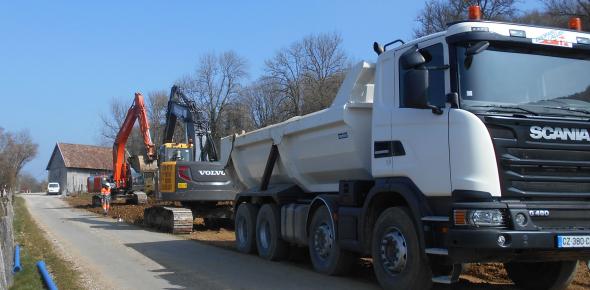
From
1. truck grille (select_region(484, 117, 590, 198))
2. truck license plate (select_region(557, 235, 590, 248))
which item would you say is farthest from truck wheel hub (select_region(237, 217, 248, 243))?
truck license plate (select_region(557, 235, 590, 248))

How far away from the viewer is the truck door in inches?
274

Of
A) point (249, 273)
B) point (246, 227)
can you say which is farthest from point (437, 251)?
point (246, 227)

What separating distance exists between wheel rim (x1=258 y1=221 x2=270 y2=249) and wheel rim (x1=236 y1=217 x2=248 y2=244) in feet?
2.67

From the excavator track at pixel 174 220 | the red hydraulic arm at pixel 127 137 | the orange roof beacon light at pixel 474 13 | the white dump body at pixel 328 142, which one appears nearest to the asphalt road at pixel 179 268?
the excavator track at pixel 174 220

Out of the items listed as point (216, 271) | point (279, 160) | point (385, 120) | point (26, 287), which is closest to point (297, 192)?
point (279, 160)

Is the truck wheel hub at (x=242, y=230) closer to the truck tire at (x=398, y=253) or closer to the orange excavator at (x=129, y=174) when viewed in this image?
the truck tire at (x=398, y=253)

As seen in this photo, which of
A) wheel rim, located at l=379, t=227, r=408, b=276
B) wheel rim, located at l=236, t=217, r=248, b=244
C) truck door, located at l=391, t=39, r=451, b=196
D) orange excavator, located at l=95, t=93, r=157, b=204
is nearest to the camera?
truck door, located at l=391, t=39, r=451, b=196

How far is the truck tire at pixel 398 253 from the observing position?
7.24 metres

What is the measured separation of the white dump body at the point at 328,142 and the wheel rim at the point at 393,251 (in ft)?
4.74

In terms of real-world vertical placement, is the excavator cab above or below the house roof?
below

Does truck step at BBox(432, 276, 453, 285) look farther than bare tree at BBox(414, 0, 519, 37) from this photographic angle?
No

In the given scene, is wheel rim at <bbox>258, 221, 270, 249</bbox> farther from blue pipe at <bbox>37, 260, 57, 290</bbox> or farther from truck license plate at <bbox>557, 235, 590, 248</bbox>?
truck license plate at <bbox>557, 235, 590, 248</bbox>

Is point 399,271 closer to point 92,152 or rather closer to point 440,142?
point 440,142

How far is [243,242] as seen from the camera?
43.8ft
